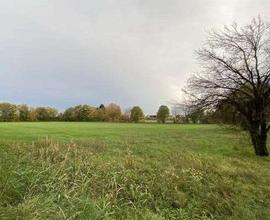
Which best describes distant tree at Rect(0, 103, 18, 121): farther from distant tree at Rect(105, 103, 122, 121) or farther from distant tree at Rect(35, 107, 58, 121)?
distant tree at Rect(105, 103, 122, 121)

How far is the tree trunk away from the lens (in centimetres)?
2769

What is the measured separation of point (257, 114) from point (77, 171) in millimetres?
18847

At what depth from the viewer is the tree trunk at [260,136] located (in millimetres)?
27688

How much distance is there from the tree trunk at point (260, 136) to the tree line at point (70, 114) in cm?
7756

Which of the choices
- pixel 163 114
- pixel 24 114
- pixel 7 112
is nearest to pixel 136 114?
pixel 163 114

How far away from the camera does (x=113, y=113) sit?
391ft

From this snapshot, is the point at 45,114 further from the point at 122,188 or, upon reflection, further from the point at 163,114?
the point at 122,188

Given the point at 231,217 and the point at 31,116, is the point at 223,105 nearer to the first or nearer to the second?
the point at 231,217

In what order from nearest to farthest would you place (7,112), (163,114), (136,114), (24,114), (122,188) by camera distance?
(122,188), (7,112), (163,114), (24,114), (136,114)

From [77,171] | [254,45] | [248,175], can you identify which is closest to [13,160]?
[77,171]

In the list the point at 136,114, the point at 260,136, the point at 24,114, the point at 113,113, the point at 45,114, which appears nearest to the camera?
the point at 260,136

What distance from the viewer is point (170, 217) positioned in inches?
426

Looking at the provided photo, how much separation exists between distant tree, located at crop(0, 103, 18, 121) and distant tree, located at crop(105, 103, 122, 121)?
76.6 feet

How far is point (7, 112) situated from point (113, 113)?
27.8 m
